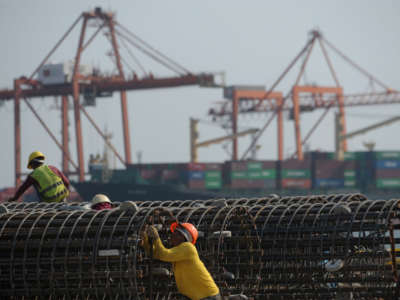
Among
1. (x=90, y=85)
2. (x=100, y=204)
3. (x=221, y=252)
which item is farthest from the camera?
(x=90, y=85)

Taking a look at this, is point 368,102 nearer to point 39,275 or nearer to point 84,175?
point 84,175

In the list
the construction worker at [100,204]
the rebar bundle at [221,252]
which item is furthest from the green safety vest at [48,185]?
the rebar bundle at [221,252]

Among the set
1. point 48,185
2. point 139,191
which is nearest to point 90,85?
point 139,191

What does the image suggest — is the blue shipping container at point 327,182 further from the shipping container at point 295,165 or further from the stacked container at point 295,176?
the shipping container at point 295,165

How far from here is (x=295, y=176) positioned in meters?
84.8

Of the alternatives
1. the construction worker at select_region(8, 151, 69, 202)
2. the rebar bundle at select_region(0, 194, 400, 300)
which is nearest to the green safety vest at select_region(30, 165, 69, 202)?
the construction worker at select_region(8, 151, 69, 202)

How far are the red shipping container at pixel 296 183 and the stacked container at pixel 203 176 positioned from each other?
723 cm

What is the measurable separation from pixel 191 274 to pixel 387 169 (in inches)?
3047

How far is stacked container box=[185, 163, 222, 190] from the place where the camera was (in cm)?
8100

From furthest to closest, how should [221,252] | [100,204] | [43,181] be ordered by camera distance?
[43,181] < [100,204] < [221,252]

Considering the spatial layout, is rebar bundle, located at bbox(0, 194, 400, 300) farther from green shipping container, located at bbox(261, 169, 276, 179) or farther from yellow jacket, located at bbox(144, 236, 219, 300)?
green shipping container, located at bbox(261, 169, 276, 179)

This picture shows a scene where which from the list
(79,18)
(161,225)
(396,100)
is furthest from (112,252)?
(396,100)

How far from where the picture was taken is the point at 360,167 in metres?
85.8

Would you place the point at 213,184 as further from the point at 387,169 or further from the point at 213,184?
the point at 387,169
